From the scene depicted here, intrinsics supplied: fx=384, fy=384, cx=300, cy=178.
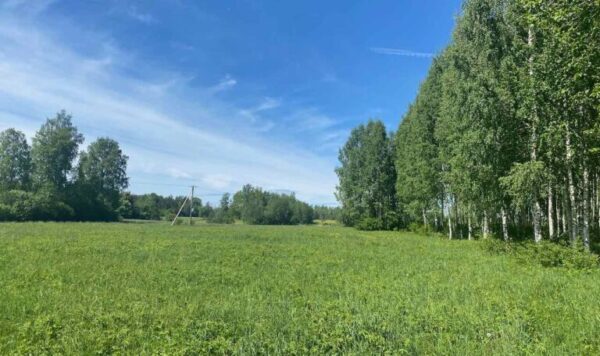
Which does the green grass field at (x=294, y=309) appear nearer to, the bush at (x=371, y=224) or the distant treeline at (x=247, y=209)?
the bush at (x=371, y=224)

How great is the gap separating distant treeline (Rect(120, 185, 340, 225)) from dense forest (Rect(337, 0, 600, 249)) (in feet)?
242

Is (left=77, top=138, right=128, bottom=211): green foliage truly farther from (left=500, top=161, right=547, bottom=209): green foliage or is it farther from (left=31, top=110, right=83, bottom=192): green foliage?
(left=500, top=161, right=547, bottom=209): green foliage

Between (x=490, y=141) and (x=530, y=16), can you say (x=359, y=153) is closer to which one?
(x=490, y=141)

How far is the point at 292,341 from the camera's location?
19.3 feet

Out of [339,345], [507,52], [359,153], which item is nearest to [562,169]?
[507,52]

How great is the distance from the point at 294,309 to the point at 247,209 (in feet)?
335

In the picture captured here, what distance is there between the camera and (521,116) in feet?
63.5

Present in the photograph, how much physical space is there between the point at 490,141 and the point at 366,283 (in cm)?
1463

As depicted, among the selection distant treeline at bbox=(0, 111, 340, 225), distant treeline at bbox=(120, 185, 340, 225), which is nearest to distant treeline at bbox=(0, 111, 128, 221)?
distant treeline at bbox=(0, 111, 340, 225)

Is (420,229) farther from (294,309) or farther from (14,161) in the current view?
(14,161)

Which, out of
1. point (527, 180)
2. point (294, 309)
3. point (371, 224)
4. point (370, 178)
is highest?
point (370, 178)

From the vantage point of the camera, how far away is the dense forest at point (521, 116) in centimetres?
1398

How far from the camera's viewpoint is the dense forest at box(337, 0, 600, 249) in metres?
14.0

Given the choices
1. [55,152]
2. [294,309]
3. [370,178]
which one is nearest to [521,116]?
[294,309]
